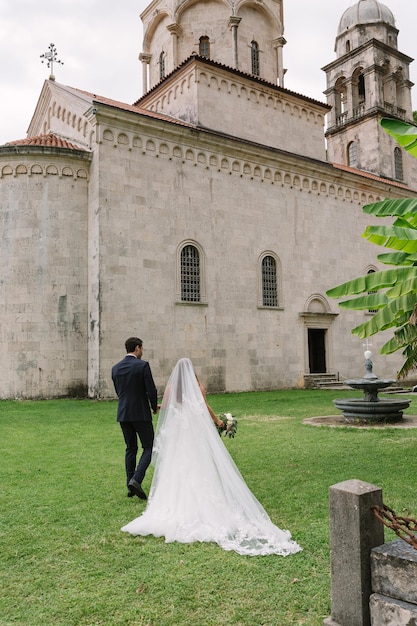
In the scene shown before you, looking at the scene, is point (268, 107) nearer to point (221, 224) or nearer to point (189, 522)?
point (221, 224)

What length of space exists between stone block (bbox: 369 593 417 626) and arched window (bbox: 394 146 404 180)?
103 ft

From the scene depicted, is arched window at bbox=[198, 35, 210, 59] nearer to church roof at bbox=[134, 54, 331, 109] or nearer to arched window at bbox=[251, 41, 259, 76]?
church roof at bbox=[134, 54, 331, 109]

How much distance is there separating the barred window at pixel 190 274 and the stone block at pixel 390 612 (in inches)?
665

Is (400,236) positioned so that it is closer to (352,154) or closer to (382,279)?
(382,279)

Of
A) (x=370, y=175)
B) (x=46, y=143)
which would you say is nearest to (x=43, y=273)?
(x=46, y=143)

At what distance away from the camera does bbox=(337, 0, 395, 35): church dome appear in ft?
101

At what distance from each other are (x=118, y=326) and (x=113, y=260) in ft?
7.48

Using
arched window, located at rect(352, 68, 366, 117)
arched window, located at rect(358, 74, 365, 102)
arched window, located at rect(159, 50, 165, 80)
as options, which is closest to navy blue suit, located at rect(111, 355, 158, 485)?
arched window, located at rect(159, 50, 165, 80)

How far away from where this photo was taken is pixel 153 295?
1839cm

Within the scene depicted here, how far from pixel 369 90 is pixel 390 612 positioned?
106 feet

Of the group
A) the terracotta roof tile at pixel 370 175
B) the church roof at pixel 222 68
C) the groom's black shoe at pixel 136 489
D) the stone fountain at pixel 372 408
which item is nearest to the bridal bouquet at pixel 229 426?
the groom's black shoe at pixel 136 489

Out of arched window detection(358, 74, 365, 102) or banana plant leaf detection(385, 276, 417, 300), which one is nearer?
banana plant leaf detection(385, 276, 417, 300)

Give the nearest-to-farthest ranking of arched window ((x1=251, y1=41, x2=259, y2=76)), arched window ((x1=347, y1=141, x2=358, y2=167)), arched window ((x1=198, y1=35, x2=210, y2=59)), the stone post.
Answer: the stone post
arched window ((x1=198, y1=35, x2=210, y2=59))
arched window ((x1=251, y1=41, x2=259, y2=76))
arched window ((x1=347, y1=141, x2=358, y2=167))

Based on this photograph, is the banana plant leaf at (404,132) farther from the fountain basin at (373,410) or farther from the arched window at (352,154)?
the arched window at (352,154)
